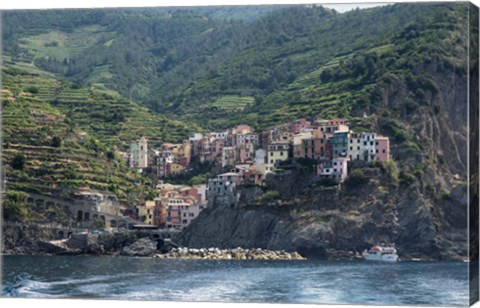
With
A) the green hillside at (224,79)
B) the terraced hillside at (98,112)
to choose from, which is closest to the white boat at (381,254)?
the green hillside at (224,79)

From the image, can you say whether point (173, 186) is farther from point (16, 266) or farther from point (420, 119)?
point (16, 266)

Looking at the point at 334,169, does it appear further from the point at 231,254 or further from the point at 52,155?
the point at 52,155

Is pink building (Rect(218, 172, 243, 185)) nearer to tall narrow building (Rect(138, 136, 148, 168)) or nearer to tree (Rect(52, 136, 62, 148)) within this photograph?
tree (Rect(52, 136, 62, 148))

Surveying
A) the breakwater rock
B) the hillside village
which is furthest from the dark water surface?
the hillside village

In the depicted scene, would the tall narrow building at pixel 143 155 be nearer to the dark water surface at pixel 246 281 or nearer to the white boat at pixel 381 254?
the dark water surface at pixel 246 281

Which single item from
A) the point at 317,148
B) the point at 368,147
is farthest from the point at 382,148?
the point at 317,148

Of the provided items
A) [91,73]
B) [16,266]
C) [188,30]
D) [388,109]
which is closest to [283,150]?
[388,109]
